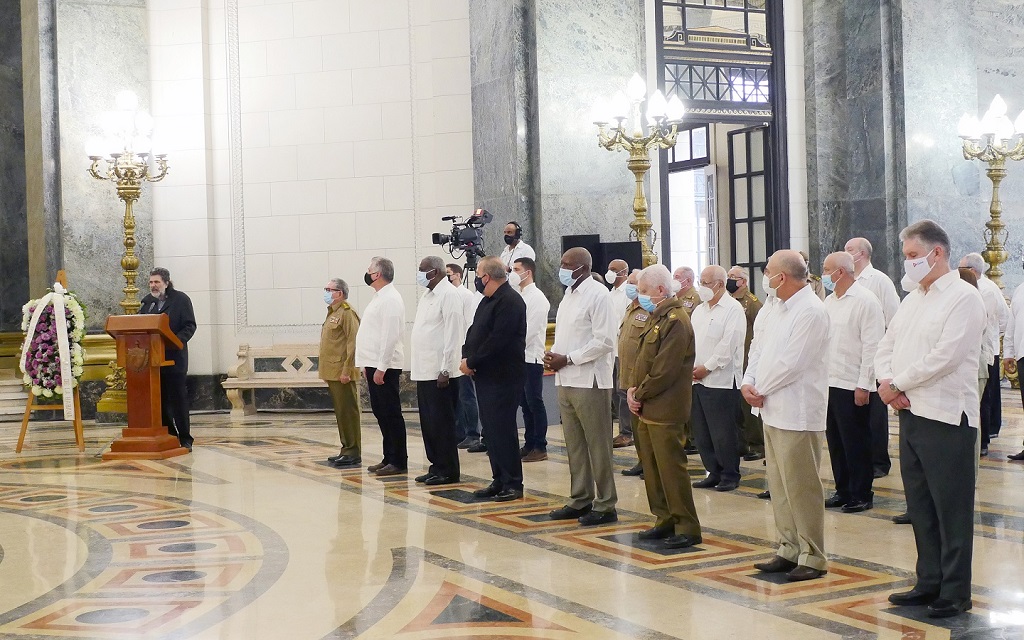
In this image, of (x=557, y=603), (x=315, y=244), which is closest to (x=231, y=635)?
(x=557, y=603)

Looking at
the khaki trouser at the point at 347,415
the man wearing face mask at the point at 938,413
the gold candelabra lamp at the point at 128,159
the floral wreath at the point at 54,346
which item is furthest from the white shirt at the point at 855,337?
the gold candelabra lamp at the point at 128,159

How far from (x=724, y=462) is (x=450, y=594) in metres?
3.34

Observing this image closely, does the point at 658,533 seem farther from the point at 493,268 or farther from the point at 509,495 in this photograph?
the point at 493,268

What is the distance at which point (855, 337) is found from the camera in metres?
7.32

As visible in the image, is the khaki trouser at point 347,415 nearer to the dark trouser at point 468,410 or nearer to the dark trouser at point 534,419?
the dark trouser at point 468,410

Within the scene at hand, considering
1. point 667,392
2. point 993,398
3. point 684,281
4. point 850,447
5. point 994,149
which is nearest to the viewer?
point 667,392

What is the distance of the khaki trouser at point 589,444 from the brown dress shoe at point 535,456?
252cm

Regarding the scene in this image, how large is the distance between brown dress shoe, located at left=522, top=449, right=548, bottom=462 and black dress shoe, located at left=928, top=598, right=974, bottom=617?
5279 millimetres

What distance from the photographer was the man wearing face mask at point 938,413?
478 cm

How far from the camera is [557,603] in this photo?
5.14 metres

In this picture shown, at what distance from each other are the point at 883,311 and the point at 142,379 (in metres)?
6.64

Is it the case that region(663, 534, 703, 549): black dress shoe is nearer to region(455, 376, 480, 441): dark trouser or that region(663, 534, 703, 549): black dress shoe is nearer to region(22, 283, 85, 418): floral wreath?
region(455, 376, 480, 441): dark trouser

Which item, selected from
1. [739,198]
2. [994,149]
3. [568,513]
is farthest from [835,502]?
[739,198]

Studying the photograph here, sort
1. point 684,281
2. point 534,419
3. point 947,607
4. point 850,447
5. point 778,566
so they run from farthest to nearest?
point 534,419 → point 684,281 → point 850,447 → point 778,566 → point 947,607
